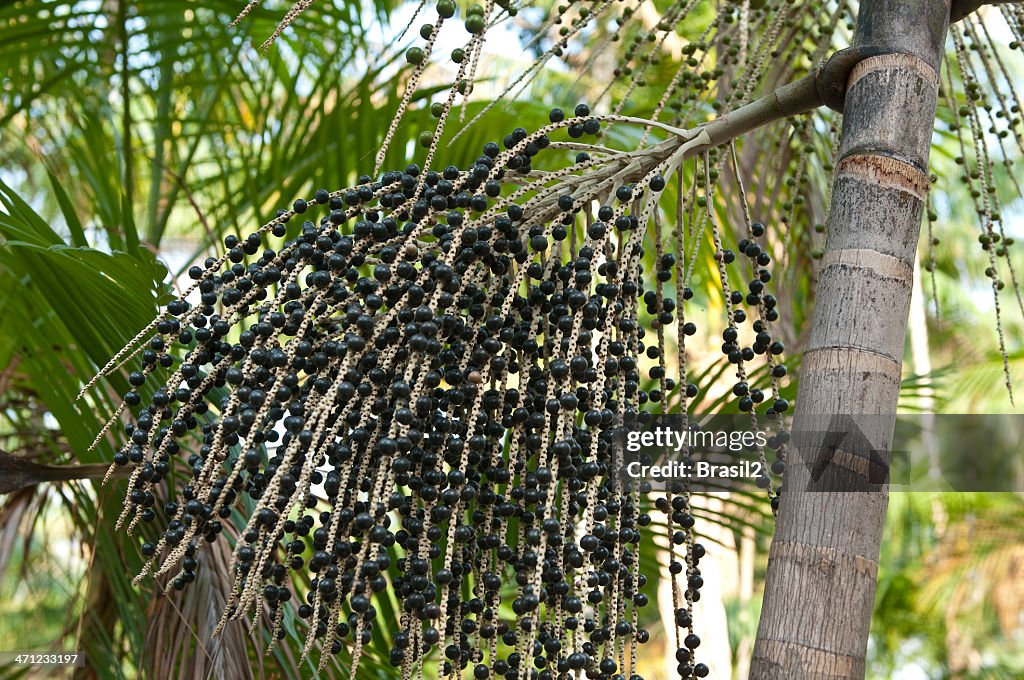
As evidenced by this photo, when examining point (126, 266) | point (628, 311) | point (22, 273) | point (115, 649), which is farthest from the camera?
point (115, 649)

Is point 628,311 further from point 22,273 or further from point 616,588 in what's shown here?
point 22,273

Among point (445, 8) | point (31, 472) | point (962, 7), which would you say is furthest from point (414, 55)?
point (31, 472)

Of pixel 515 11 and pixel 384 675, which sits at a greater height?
pixel 515 11

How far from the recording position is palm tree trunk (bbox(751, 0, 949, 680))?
1007mm

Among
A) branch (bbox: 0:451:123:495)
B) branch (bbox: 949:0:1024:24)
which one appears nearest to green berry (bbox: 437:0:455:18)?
branch (bbox: 949:0:1024:24)

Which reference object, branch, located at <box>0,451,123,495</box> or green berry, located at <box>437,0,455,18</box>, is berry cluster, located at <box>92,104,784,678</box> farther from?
branch, located at <box>0,451,123,495</box>

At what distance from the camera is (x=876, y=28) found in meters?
1.23

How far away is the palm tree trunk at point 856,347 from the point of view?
3.30 feet

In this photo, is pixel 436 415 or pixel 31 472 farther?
pixel 31 472

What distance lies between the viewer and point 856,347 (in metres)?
1.07

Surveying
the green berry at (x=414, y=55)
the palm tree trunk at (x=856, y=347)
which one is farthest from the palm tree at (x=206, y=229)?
the green berry at (x=414, y=55)

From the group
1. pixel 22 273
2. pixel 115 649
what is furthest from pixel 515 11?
pixel 115 649

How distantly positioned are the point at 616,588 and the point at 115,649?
1449 mm

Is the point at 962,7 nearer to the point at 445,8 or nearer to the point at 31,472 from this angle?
the point at 445,8
